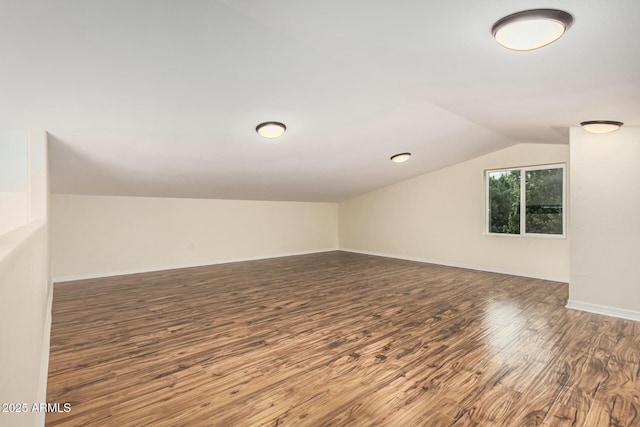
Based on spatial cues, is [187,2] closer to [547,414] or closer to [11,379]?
[11,379]

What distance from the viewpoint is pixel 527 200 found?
5.73m

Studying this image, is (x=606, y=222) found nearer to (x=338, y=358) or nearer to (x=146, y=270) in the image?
(x=338, y=358)

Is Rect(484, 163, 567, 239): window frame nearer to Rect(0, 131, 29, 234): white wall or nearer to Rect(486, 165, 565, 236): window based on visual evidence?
Rect(486, 165, 565, 236): window

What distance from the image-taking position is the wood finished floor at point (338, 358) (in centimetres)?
194

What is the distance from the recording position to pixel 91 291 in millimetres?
4609

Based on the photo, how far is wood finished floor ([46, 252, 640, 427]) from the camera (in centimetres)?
194

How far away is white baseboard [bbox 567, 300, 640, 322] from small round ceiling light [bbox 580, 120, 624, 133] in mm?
1876

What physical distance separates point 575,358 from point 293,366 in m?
2.16

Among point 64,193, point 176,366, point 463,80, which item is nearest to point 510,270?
point 463,80

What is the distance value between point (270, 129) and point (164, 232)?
3.65 meters

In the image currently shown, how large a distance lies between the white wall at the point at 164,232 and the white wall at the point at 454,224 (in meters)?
1.75

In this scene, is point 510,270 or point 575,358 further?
point 510,270

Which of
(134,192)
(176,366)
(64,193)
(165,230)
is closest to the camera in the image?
(176,366)

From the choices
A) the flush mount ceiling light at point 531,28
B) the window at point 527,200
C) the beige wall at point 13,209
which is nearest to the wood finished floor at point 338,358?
the beige wall at point 13,209
